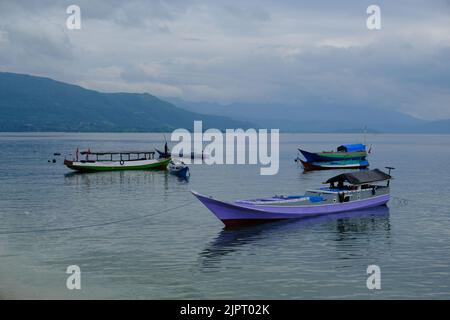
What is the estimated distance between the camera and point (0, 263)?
1357 inches

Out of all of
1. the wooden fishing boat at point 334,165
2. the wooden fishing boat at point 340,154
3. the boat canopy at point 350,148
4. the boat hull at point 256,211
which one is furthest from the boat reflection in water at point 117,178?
the boat canopy at point 350,148

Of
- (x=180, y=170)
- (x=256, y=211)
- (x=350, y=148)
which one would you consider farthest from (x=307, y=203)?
(x=350, y=148)

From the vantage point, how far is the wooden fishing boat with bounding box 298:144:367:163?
389 ft

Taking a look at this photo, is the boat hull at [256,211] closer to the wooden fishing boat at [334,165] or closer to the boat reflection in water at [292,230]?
the boat reflection in water at [292,230]

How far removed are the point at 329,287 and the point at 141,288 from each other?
11.0 meters

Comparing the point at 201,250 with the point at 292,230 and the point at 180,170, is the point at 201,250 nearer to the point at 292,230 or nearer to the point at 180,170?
the point at 292,230

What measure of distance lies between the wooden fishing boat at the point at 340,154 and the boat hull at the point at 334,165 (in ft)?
3.13

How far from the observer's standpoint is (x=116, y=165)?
346 feet

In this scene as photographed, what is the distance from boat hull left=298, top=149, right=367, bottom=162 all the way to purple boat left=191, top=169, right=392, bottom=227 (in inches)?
2304

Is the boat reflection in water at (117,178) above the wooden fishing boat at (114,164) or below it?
below

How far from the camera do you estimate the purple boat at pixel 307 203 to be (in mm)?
46062
